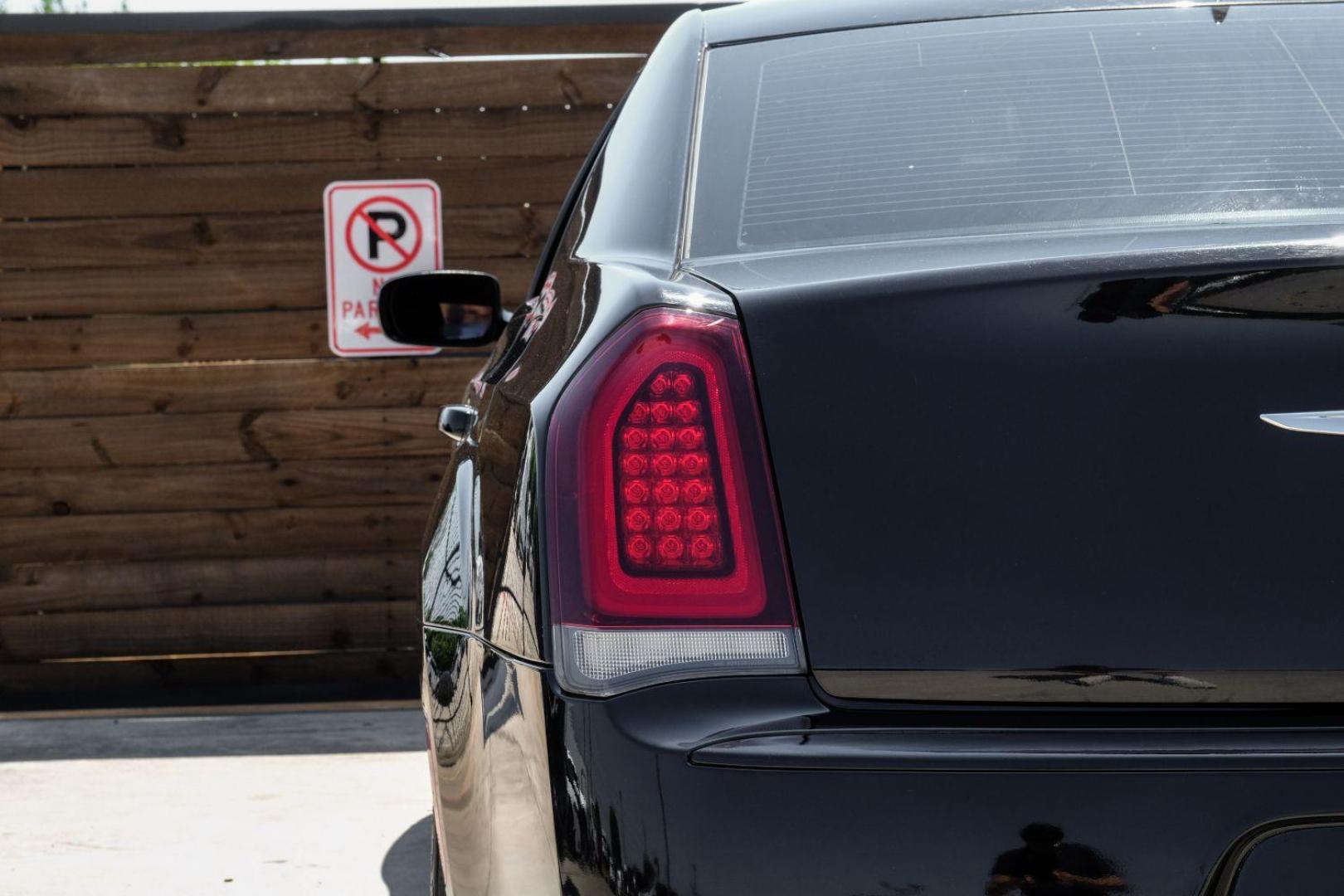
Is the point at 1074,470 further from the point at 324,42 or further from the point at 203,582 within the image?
the point at 203,582

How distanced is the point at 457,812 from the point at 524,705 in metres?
0.28

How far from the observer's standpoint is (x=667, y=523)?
1.28 meters

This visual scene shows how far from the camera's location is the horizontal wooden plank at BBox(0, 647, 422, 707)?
529 centimetres

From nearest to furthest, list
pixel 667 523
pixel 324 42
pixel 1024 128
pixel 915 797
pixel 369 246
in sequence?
pixel 915 797 → pixel 667 523 → pixel 1024 128 → pixel 324 42 → pixel 369 246

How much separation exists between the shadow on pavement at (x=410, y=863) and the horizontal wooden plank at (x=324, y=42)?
8.75 feet

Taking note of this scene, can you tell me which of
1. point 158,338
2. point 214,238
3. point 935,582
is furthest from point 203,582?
point 935,582

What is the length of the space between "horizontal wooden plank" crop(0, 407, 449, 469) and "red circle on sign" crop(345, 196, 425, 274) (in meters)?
0.49

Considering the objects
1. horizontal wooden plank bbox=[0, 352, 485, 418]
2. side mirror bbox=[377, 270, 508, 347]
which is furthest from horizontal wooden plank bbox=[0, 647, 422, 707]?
side mirror bbox=[377, 270, 508, 347]

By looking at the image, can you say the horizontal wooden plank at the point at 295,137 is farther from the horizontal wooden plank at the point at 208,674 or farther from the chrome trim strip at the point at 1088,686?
the chrome trim strip at the point at 1088,686

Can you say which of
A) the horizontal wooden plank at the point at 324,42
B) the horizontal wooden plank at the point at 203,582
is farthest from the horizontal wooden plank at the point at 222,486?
the horizontal wooden plank at the point at 324,42

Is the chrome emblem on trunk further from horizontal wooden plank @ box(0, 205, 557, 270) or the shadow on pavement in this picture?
horizontal wooden plank @ box(0, 205, 557, 270)

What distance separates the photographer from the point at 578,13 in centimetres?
516

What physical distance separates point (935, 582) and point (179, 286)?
174 inches

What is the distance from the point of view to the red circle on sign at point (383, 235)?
5.19 meters
